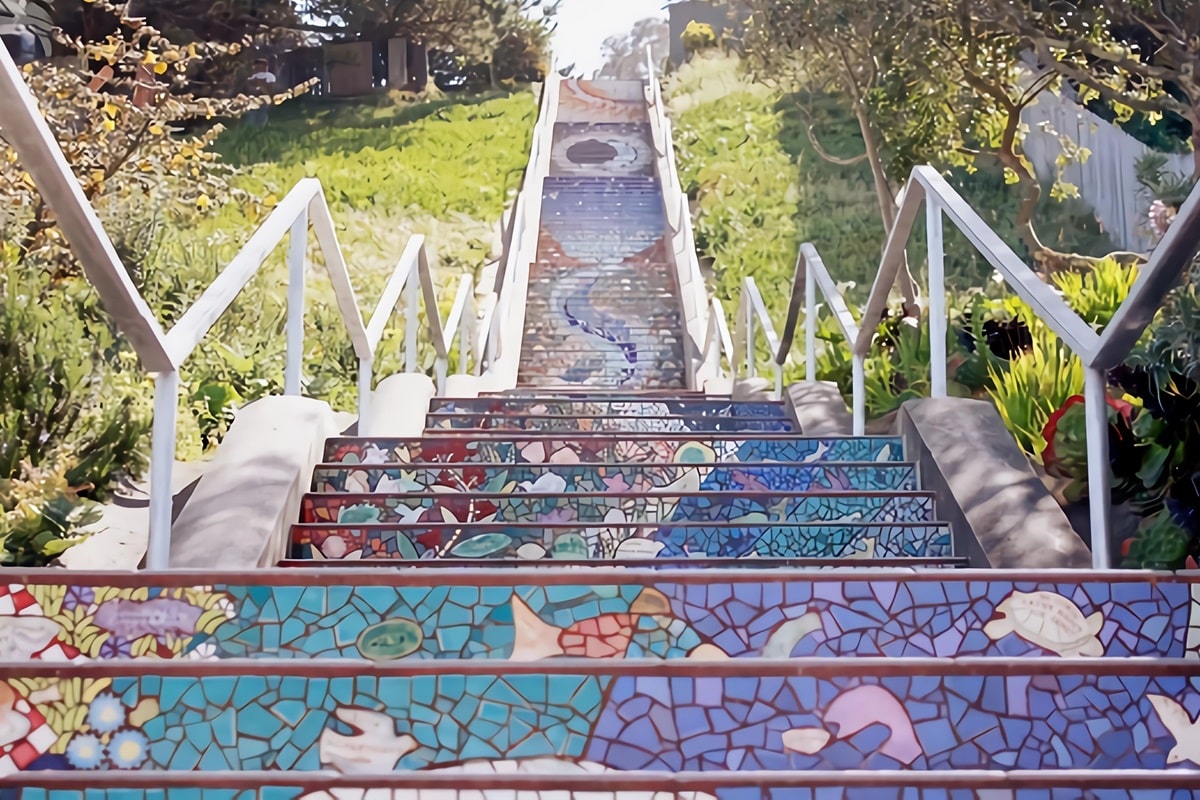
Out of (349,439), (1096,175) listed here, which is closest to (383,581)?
(349,439)

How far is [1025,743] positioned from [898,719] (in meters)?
0.22

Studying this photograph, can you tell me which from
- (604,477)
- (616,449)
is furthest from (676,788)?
(616,449)

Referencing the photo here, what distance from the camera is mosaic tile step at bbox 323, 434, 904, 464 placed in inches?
166

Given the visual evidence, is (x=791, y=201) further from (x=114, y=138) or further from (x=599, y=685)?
(x=599, y=685)

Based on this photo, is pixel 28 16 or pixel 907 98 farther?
pixel 28 16

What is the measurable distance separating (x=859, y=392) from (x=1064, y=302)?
1.91m

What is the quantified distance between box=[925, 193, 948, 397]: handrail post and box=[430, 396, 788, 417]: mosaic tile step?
166 centimetres

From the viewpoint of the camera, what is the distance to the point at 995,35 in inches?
Answer: 303

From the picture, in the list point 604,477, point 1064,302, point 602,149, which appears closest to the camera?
point 1064,302

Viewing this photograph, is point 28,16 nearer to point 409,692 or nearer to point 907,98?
point 907,98

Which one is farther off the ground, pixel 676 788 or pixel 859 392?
pixel 859 392

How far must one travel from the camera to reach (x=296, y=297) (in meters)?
3.89

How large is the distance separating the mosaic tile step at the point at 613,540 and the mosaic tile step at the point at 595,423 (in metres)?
1.84

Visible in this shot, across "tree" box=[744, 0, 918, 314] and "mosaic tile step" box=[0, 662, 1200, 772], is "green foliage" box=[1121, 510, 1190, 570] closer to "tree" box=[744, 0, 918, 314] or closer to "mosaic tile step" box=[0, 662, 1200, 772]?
"mosaic tile step" box=[0, 662, 1200, 772]
